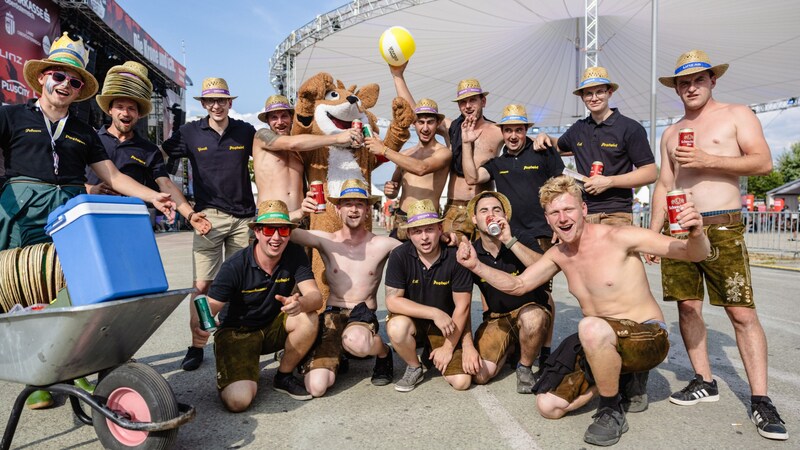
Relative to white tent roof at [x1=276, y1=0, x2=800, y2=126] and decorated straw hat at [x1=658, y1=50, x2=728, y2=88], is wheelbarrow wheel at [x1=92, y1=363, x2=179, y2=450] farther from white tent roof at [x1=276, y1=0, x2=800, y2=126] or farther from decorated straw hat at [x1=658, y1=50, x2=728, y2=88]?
white tent roof at [x1=276, y1=0, x2=800, y2=126]

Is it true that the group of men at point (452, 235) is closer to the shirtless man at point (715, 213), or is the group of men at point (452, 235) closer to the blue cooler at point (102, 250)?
the shirtless man at point (715, 213)

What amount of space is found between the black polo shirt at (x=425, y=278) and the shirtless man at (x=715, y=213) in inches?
59.7

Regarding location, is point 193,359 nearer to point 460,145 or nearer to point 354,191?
point 354,191

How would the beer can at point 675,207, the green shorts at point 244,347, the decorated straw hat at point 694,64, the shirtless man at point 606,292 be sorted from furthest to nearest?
the green shorts at point 244,347 < the decorated straw hat at point 694,64 < the shirtless man at point 606,292 < the beer can at point 675,207

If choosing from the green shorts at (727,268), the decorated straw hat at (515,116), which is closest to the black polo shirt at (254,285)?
the decorated straw hat at (515,116)

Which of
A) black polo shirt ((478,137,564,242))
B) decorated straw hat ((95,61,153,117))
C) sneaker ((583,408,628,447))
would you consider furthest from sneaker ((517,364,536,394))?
decorated straw hat ((95,61,153,117))

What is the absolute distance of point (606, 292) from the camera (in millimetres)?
3244

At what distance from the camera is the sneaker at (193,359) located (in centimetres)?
426

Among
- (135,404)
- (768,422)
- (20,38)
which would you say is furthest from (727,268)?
(20,38)

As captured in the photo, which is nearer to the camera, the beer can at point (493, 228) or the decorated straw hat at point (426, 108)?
the beer can at point (493, 228)

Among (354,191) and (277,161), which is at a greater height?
(277,161)

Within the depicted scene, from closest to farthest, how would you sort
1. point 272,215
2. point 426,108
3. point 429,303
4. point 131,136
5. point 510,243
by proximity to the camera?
point 272,215
point 510,243
point 429,303
point 131,136
point 426,108

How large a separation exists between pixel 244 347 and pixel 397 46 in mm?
3149

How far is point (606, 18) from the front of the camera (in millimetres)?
23422
